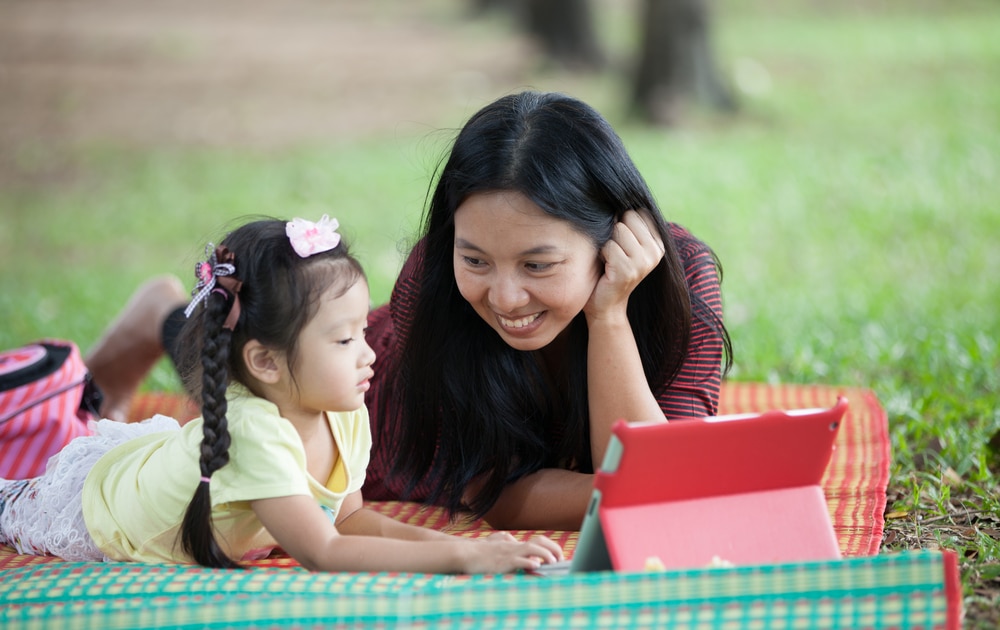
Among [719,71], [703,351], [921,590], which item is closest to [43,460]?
[703,351]

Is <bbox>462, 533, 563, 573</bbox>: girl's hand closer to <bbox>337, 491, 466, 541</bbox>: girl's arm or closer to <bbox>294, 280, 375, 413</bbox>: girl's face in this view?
<bbox>337, 491, 466, 541</bbox>: girl's arm

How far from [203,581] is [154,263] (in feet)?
19.4

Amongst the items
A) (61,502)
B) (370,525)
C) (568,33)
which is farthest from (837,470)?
(568,33)

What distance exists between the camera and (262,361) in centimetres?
274

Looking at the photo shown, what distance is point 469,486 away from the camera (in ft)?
11.2

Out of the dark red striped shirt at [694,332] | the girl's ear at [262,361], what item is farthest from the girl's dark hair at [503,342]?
the girl's ear at [262,361]

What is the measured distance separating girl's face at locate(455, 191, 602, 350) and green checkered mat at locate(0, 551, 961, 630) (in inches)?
28.0

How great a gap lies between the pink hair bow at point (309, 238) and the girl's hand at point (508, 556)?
2.49 feet

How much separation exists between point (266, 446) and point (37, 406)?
1398mm

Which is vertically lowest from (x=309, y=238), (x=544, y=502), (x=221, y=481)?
(x=544, y=502)

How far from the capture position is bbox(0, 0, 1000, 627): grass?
14.5ft

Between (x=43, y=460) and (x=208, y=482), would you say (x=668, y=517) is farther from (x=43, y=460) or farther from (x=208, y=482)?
(x=43, y=460)

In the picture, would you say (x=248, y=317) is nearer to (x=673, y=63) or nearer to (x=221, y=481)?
(x=221, y=481)

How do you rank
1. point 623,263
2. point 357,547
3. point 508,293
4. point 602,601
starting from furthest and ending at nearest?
point 623,263 < point 508,293 < point 357,547 < point 602,601
